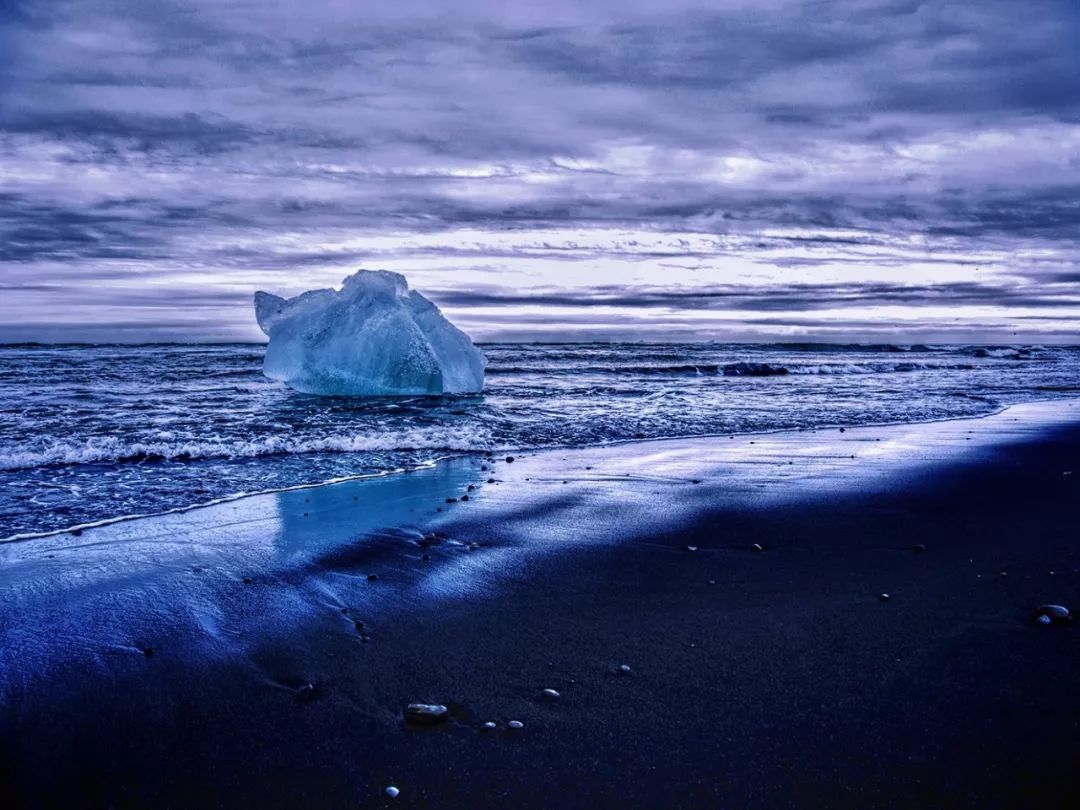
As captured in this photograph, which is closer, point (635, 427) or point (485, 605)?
point (485, 605)

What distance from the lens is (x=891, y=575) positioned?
4531 millimetres

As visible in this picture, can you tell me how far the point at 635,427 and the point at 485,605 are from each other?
824cm

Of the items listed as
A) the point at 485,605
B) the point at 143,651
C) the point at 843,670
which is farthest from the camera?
the point at 485,605

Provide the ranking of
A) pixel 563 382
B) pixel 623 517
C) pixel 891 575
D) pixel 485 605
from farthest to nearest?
pixel 563 382, pixel 623 517, pixel 891 575, pixel 485 605

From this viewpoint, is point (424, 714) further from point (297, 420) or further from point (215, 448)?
point (297, 420)

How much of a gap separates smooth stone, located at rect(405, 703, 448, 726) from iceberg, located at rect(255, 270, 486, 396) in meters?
15.2

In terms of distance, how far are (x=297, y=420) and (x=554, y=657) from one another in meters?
10.1

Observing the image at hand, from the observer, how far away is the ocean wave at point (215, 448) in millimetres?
8656

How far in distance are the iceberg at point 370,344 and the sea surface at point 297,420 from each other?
0.66 metres

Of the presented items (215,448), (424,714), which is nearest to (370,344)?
(215,448)

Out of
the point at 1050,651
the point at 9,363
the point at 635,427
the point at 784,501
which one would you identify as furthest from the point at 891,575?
the point at 9,363

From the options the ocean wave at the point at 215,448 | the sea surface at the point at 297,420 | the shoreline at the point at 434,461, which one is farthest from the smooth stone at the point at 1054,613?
the ocean wave at the point at 215,448

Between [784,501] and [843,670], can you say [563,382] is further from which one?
[843,670]

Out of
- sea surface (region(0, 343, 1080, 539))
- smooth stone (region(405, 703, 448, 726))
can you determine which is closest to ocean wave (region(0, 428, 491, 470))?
sea surface (region(0, 343, 1080, 539))
